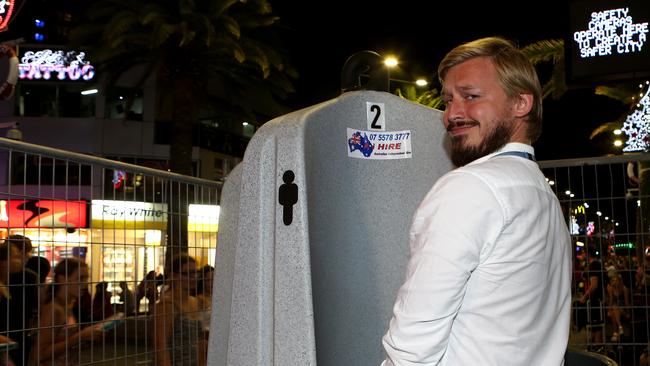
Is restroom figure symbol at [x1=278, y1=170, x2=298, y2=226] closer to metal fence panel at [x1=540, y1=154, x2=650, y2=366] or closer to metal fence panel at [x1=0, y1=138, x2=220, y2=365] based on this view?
metal fence panel at [x1=0, y1=138, x2=220, y2=365]

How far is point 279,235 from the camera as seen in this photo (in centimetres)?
281

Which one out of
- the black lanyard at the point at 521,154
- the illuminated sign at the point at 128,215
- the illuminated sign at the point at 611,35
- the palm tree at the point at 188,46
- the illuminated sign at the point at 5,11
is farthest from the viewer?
the palm tree at the point at 188,46

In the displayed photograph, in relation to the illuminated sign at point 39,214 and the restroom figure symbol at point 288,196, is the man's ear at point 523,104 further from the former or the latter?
the illuminated sign at point 39,214

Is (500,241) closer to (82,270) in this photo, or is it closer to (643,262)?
(82,270)

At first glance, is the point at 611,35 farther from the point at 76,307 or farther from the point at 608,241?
the point at 76,307

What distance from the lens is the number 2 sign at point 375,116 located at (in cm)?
342

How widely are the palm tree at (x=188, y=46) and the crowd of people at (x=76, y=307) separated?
Result: 13.8m

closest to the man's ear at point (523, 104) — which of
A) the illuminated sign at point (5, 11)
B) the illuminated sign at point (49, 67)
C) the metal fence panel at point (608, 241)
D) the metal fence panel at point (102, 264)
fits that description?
the metal fence panel at point (102, 264)

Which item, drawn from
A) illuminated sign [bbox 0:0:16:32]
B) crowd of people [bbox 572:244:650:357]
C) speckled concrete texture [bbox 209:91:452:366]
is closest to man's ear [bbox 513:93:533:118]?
speckled concrete texture [bbox 209:91:452:366]

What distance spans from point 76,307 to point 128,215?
58 centimetres

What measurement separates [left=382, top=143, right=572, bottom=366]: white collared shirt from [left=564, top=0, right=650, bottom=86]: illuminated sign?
863 cm

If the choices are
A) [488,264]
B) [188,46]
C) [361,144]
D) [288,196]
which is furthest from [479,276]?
[188,46]

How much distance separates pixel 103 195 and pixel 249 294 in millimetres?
1703

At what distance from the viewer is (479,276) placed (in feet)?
6.69
